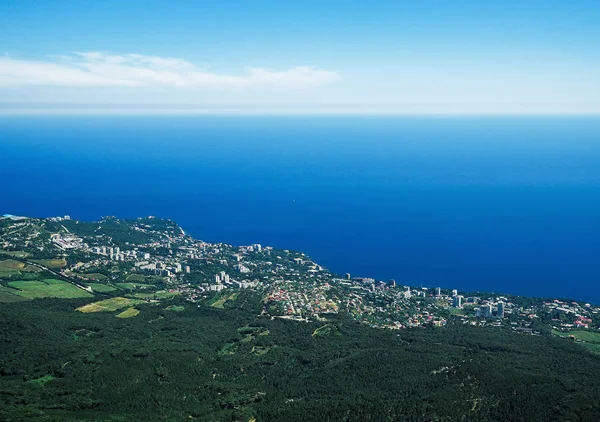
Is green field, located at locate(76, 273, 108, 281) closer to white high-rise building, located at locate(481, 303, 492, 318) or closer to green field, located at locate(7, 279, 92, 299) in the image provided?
green field, located at locate(7, 279, 92, 299)

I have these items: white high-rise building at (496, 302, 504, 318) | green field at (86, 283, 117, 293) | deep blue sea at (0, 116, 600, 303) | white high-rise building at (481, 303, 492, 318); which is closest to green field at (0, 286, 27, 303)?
green field at (86, 283, 117, 293)

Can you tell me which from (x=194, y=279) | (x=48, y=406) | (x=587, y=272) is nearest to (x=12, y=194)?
(x=194, y=279)

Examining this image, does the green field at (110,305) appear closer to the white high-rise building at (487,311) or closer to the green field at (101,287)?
the green field at (101,287)

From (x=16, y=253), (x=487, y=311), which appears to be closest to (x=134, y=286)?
(x=16, y=253)

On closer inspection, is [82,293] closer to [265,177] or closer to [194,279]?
[194,279]

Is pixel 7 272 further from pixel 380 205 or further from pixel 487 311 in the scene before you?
pixel 380 205

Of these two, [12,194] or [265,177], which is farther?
[265,177]

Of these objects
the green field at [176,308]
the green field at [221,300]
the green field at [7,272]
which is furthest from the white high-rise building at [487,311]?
the green field at [7,272]
